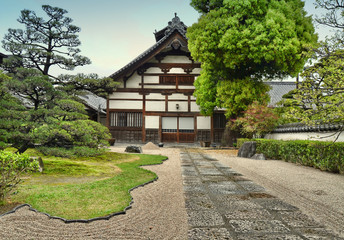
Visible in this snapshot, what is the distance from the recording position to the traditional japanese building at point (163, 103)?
653 inches

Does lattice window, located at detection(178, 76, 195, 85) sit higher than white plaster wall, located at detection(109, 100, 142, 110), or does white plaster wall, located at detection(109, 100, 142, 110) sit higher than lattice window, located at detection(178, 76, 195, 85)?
lattice window, located at detection(178, 76, 195, 85)

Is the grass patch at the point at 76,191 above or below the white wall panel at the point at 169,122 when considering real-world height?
below

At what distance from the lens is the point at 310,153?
679 cm

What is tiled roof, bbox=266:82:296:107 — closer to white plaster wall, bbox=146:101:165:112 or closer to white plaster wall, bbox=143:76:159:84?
white plaster wall, bbox=146:101:165:112

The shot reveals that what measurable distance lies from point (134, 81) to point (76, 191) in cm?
1381

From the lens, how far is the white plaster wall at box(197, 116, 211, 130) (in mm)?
16844

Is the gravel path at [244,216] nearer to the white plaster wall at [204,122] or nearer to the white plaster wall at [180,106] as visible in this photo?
the white plaster wall at [204,122]

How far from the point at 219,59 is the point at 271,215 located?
10093mm

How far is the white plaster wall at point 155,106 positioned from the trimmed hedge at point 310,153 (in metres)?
8.81

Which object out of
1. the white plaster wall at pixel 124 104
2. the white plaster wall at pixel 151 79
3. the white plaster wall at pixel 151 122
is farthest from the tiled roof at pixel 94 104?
the white plaster wall at pixel 151 122

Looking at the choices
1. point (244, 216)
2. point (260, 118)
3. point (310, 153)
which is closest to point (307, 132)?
point (310, 153)

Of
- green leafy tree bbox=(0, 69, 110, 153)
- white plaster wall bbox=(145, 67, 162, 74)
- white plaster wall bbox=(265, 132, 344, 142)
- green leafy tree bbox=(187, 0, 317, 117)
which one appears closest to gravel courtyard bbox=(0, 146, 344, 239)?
white plaster wall bbox=(265, 132, 344, 142)

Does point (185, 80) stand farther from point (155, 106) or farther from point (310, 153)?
point (310, 153)

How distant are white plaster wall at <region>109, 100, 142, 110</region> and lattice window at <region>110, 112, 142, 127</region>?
0.44 metres
